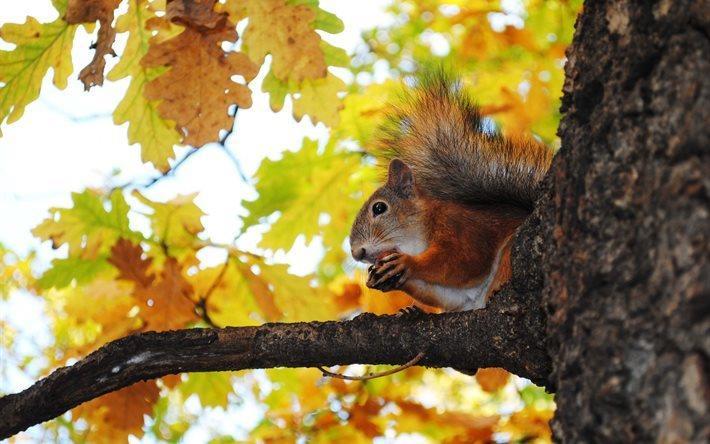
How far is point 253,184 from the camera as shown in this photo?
13.5ft

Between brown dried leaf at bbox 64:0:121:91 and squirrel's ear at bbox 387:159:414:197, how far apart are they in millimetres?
1231

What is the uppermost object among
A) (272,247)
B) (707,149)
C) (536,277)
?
(707,149)

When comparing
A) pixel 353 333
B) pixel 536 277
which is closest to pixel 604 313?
pixel 536 277

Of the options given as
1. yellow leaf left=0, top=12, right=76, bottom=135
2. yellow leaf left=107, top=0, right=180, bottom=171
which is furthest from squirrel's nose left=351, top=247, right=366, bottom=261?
yellow leaf left=0, top=12, right=76, bottom=135

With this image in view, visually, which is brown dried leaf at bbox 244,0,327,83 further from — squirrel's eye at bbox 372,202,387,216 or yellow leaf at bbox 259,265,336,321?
yellow leaf at bbox 259,265,336,321

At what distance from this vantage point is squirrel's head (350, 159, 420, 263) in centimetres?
318

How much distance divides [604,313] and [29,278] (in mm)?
4881

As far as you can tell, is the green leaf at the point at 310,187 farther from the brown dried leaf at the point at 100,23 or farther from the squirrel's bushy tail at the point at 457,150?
the brown dried leaf at the point at 100,23

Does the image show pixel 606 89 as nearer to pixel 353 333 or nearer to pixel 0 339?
pixel 353 333

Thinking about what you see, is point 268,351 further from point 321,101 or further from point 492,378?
A: point 492,378

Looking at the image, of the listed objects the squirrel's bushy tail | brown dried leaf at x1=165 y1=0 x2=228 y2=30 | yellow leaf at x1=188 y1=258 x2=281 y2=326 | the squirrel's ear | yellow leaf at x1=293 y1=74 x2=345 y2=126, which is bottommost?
yellow leaf at x1=188 y1=258 x2=281 y2=326

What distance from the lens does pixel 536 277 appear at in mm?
1851

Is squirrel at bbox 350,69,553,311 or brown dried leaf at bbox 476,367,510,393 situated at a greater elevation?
squirrel at bbox 350,69,553,311

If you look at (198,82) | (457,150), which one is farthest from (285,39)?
(457,150)
